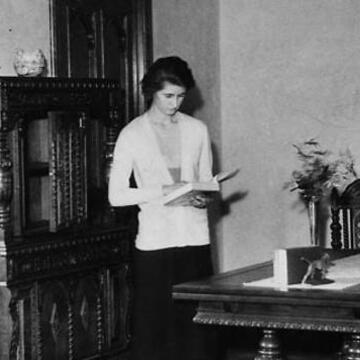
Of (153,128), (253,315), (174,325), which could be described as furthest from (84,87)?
(253,315)

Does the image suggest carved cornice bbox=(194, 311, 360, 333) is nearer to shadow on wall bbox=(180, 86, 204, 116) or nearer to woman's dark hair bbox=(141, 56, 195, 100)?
woman's dark hair bbox=(141, 56, 195, 100)

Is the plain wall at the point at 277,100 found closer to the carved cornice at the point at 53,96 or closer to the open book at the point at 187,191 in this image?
the carved cornice at the point at 53,96

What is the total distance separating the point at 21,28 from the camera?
603 centimetres

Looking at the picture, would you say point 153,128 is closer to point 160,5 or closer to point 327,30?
point 160,5

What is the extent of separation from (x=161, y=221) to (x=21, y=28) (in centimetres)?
144

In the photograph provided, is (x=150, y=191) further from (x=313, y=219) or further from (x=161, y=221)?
(x=313, y=219)

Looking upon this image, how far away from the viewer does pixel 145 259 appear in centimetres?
582

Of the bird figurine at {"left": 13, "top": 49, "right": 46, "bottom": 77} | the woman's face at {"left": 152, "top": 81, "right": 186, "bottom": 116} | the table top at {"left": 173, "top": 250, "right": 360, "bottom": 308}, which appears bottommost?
the table top at {"left": 173, "top": 250, "right": 360, "bottom": 308}

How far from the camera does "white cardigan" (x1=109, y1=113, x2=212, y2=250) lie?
5.80 meters

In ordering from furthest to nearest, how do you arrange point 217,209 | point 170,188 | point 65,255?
point 217,209 → point 65,255 → point 170,188

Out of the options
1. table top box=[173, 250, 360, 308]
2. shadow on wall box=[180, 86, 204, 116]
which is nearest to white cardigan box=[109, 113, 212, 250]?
table top box=[173, 250, 360, 308]

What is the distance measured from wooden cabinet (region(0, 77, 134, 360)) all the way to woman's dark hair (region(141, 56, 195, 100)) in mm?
417

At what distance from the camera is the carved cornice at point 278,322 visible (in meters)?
4.46

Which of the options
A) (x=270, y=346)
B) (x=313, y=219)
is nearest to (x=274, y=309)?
(x=270, y=346)
